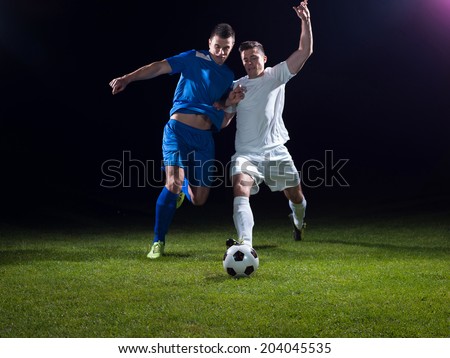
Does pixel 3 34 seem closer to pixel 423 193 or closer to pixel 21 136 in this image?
pixel 21 136

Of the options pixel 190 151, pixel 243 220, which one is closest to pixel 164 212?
pixel 190 151

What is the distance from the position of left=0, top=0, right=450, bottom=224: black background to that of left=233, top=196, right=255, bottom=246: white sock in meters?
4.54

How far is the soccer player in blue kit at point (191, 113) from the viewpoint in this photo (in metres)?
4.52

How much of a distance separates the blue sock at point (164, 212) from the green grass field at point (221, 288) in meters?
0.19

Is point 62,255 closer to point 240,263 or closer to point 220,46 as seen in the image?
point 240,263

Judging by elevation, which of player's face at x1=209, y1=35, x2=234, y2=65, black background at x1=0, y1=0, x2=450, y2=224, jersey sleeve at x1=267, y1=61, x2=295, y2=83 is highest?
player's face at x1=209, y1=35, x2=234, y2=65

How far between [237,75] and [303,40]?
5973mm

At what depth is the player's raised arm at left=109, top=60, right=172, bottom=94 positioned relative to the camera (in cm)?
420

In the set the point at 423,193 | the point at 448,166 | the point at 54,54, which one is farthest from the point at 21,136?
the point at 448,166

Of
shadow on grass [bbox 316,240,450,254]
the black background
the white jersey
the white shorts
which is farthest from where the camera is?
the black background

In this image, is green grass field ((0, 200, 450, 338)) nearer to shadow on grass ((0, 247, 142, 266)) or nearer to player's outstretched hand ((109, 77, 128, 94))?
shadow on grass ((0, 247, 142, 266))

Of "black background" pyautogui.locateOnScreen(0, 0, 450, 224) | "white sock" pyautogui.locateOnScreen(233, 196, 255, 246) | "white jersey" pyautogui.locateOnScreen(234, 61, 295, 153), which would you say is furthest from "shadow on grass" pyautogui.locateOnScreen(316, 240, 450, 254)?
"black background" pyautogui.locateOnScreen(0, 0, 450, 224)

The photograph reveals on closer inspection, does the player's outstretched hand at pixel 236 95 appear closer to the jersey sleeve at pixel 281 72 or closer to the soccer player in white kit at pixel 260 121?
the soccer player in white kit at pixel 260 121
